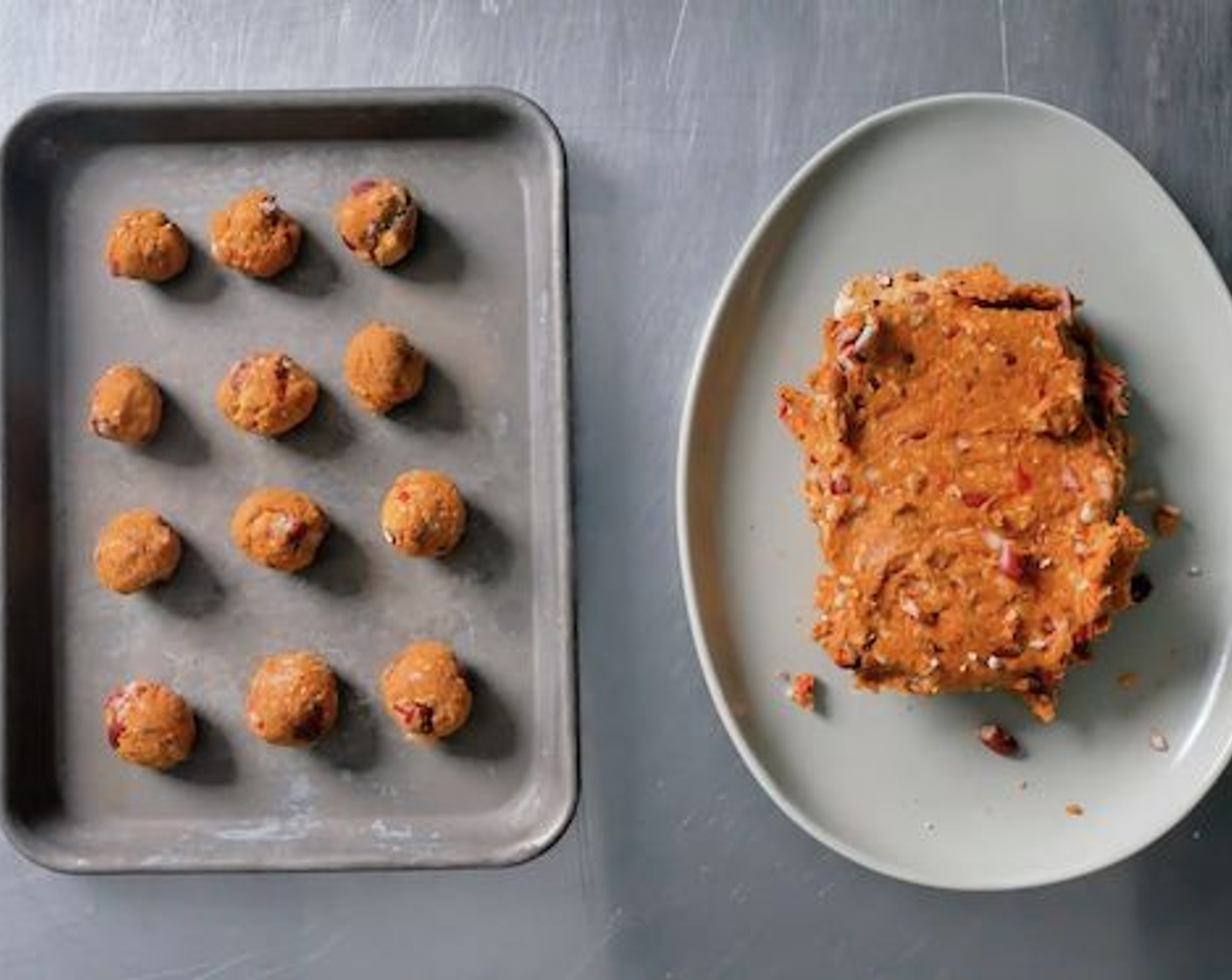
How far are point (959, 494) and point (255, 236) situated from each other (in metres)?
0.56

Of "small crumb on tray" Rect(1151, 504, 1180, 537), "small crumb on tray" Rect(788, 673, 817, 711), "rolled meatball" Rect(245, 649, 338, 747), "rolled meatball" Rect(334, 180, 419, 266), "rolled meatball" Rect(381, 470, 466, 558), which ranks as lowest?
"rolled meatball" Rect(245, 649, 338, 747)

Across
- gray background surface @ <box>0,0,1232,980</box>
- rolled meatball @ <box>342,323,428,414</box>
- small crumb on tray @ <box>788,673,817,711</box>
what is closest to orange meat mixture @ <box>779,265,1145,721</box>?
small crumb on tray @ <box>788,673,817,711</box>

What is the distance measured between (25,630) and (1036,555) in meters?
0.78

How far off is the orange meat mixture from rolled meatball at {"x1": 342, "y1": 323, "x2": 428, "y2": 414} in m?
0.32

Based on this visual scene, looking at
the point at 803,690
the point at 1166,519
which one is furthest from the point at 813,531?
the point at 1166,519

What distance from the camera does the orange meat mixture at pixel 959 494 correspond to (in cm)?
115

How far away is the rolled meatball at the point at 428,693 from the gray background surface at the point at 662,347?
12 centimetres

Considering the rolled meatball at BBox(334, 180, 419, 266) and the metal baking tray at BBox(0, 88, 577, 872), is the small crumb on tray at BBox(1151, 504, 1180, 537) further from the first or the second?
the rolled meatball at BBox(334, 180, 419, 266)

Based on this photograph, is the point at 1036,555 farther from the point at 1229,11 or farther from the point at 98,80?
the point at 98,80

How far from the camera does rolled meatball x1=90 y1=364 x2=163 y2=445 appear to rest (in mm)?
1250

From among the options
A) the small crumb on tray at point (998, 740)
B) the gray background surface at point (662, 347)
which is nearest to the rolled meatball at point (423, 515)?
the gray background surface at point (662, 347)

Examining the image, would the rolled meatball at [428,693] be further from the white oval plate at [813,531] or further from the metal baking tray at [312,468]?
the white oval plate at [813,531]

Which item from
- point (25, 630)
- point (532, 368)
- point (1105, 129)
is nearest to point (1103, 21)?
point (1105, 129)

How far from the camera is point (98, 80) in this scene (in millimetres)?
1323
